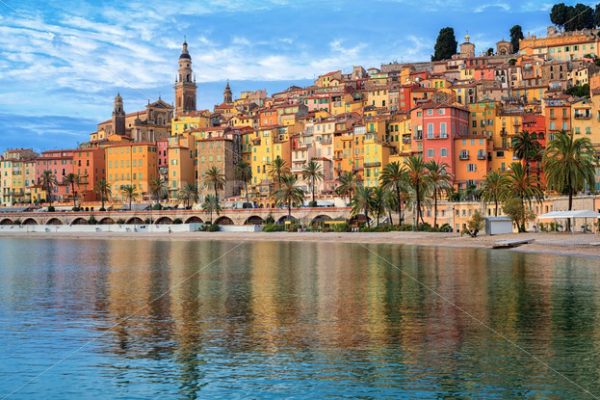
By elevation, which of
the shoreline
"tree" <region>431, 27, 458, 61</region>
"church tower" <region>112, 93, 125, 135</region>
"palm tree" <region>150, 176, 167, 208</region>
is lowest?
the shoreline

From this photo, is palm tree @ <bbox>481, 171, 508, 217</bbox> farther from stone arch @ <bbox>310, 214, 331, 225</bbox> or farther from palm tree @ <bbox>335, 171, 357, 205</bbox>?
stone arch @ <bbox>310, 214, 331, 225</bbox>

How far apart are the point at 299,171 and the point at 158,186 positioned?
27.4m

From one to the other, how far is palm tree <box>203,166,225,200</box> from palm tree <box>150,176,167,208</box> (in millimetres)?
8683

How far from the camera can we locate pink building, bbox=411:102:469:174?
106375 mm

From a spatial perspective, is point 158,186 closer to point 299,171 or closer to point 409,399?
point 299,171

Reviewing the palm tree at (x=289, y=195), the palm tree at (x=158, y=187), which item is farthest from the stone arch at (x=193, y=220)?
the palm tree at (x=158, y=187)

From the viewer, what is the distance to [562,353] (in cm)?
2067

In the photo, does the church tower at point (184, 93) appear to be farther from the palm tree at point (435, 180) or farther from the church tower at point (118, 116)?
the palm tree at point (435, 180)

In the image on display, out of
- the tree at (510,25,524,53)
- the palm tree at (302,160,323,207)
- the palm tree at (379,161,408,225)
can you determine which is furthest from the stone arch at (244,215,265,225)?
the tree at (510,25,524,53)

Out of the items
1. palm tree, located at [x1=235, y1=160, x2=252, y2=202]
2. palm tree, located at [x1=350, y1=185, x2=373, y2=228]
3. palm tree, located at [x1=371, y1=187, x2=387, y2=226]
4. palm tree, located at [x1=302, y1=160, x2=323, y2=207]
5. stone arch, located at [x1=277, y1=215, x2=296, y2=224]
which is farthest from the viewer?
palm tree, located at [x1=235, y1=160, x2=252, y2=202]

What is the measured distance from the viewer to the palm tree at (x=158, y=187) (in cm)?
13888

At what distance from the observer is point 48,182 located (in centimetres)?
15712

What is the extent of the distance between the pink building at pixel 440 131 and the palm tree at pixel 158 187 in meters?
52.8

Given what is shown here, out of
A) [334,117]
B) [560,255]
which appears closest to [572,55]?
[334,117]
